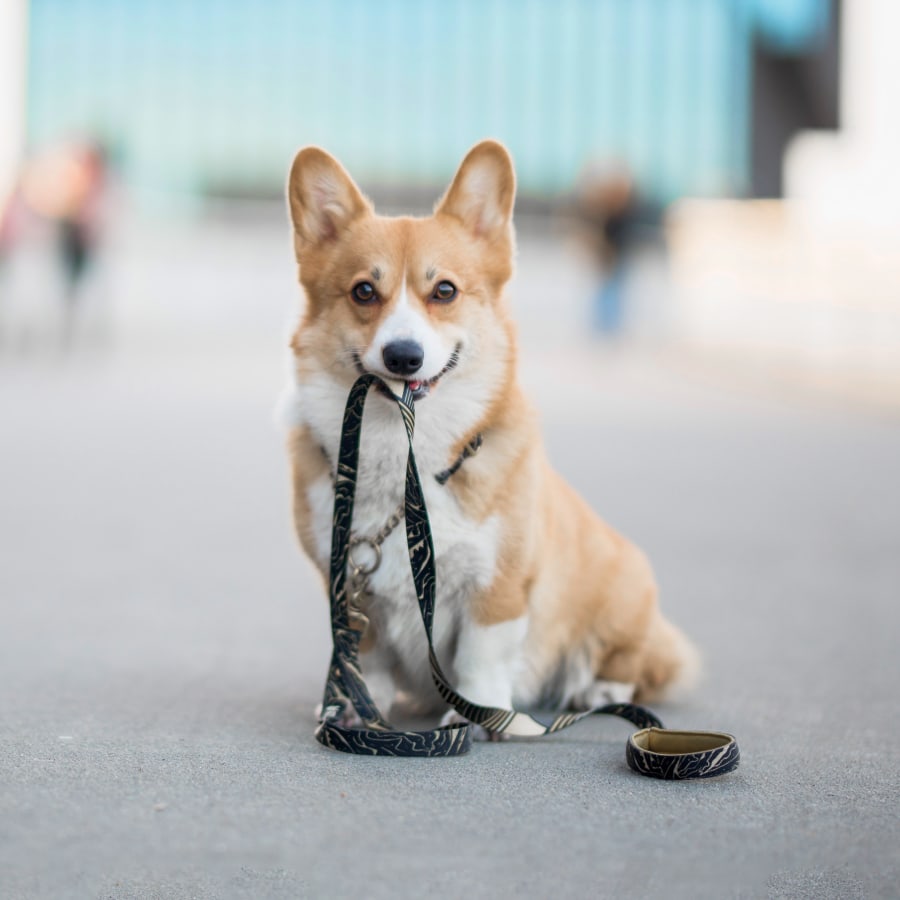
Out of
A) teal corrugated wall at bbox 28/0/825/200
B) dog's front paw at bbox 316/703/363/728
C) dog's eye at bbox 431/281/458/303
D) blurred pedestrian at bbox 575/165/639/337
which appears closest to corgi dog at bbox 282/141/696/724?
dog's eye at bbox 431/281/458/303

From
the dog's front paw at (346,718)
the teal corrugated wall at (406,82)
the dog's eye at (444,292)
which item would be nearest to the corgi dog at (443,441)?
the dog's eye at (444,292)

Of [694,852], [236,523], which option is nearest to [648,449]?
[236,523]

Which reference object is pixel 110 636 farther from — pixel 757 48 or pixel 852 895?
pixel 757 48

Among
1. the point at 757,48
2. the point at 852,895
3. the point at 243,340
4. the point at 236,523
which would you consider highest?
the point at 757,48

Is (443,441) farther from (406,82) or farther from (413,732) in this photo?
(406,82)

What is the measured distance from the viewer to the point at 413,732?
2762 millimetres

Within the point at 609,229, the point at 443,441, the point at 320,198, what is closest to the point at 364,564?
the point at 443,441

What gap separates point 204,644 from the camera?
388cm

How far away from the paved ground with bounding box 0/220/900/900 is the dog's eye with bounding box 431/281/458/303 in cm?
101

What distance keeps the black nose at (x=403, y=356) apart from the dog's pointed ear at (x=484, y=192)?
1.71 feet

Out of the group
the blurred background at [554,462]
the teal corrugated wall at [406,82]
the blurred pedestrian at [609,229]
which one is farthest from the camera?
the teal corrugated wall at [406,82]

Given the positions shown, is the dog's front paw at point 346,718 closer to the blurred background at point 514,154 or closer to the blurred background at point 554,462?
the blurred background at point 554,462

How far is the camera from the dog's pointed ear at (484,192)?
305 centimetres

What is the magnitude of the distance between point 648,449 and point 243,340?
451 inches
